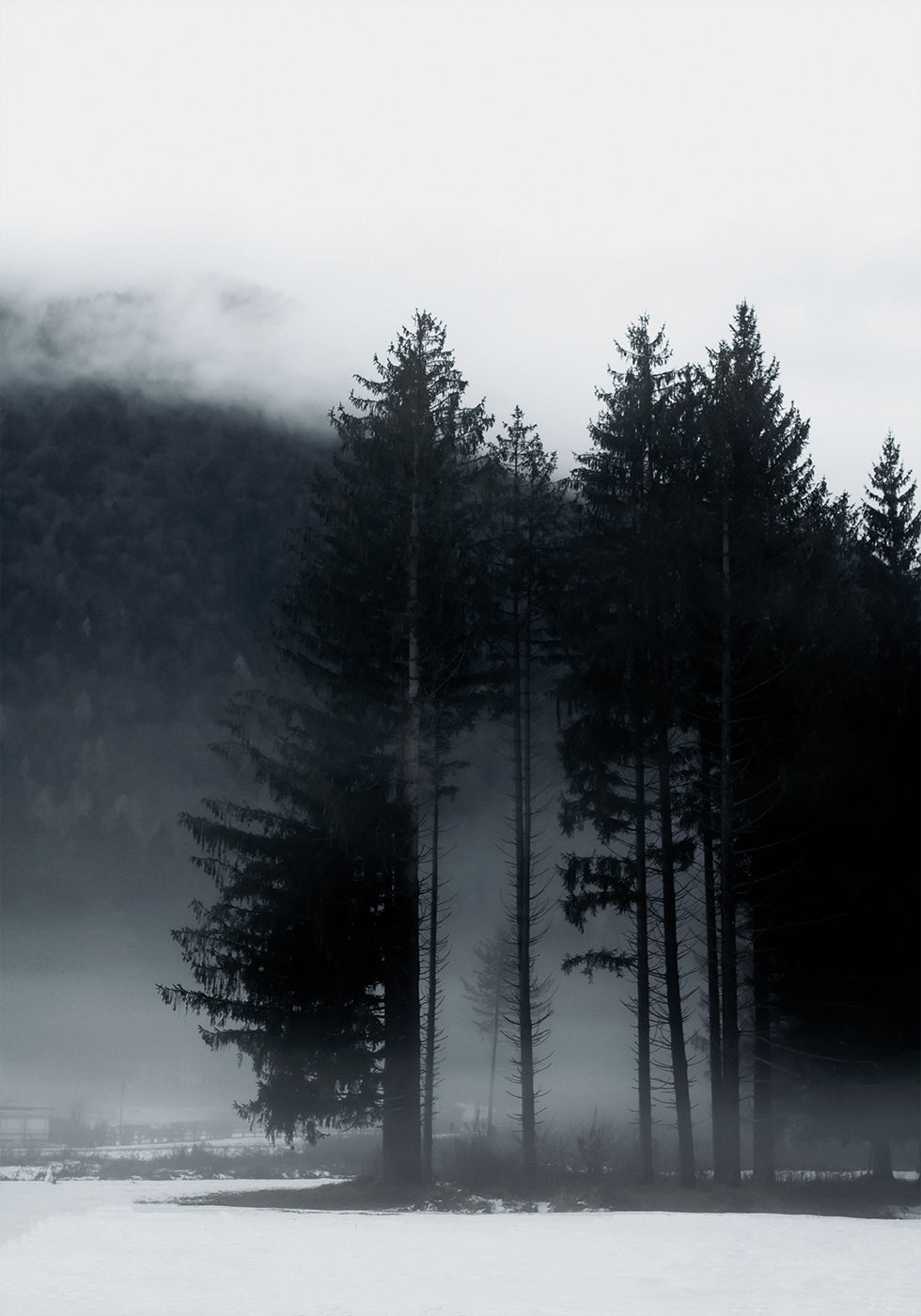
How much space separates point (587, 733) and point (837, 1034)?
319 inches

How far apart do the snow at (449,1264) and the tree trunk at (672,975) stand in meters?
6.31

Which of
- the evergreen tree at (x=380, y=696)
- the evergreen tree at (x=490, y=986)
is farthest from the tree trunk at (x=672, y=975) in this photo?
the evergreen tree at (x=490, y=986)

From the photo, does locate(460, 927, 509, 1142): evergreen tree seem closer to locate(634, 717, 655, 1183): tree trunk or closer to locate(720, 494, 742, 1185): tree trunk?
locate(634, 717, 655, 1183): tree trunk

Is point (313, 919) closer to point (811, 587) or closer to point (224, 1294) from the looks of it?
point (811, 587)

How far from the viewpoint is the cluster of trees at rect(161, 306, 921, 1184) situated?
2759cm

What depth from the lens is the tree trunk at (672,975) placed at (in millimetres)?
28625

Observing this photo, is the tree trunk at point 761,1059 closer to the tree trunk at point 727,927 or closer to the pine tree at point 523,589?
the tree trunk at point 727,927

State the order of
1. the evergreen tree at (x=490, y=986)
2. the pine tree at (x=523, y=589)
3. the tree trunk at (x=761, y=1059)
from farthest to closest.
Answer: the evergreen tree at (x=490, y=986) → the pine tree at (x=523, y=589) → the tree trunk at (x=761, y=1059)

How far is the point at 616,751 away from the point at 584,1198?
9.38 m

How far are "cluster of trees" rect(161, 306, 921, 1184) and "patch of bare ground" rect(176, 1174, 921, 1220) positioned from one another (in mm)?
1058

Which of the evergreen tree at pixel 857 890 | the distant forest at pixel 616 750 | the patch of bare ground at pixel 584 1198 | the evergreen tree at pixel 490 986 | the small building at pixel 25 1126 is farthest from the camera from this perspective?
the evergreen tree at pixel 490 986

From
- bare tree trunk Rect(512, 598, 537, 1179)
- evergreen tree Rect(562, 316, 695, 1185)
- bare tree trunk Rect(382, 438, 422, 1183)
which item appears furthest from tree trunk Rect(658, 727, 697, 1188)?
bare tree trunk Rect(382, 438, 422, 1183)

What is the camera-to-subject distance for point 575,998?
319 ft

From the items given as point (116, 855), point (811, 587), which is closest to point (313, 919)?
point (811, 587)
